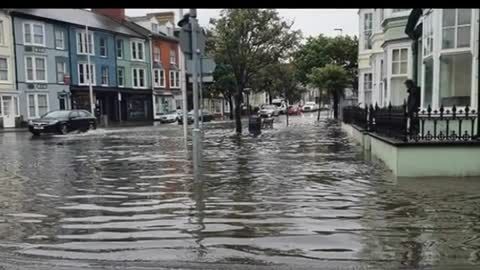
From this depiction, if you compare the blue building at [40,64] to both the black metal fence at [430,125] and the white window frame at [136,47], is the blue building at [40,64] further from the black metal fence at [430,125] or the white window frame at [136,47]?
the black metal fence at [430,125]

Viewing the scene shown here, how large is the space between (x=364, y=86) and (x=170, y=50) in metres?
33.6

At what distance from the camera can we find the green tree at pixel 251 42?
958 inches

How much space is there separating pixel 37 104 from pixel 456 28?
37449 millimetres

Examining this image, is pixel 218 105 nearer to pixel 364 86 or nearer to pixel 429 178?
pixel 364 86

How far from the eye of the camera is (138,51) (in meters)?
55.6

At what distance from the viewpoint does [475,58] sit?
37.9 feet

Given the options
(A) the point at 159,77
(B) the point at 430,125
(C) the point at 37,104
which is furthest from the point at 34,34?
(B) the point at 430,125

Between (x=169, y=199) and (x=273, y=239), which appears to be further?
(x=169, y=199)

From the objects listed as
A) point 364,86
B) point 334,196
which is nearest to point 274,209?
point 334,196

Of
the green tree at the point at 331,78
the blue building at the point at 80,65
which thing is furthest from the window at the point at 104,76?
the green tree at the point at 331,78

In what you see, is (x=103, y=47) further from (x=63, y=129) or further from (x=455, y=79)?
(x=455, y=79)

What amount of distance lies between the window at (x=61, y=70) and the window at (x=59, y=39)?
1302mm
